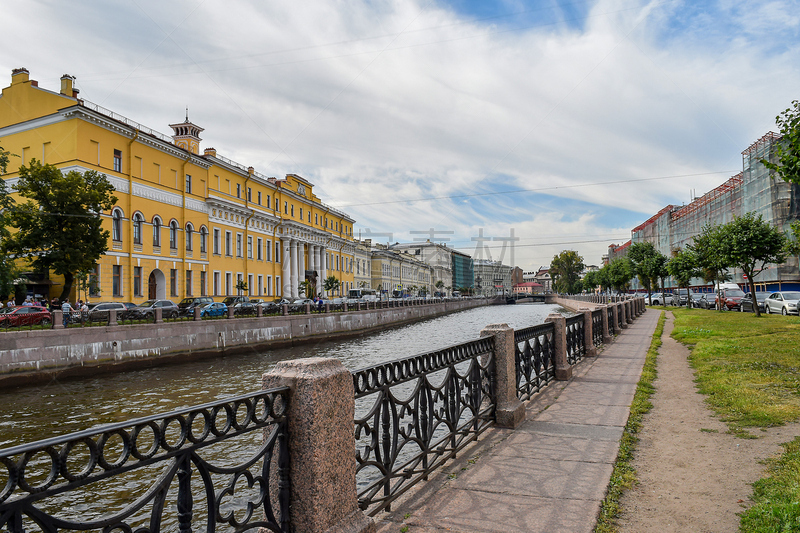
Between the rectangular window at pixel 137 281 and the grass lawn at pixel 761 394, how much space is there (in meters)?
29.6

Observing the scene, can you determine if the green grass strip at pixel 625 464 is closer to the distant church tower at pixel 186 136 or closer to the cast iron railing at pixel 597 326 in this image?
the cast iron railing at pixel 597 326

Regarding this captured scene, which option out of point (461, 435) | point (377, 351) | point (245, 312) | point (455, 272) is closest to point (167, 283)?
point (245, 312)

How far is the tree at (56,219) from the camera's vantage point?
22.8 meters

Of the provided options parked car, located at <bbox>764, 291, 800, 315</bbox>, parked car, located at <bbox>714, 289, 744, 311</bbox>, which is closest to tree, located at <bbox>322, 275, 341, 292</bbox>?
parked car, located at <bbox>714, 289, 744, 311</bbox>

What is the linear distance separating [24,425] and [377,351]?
15.1 m

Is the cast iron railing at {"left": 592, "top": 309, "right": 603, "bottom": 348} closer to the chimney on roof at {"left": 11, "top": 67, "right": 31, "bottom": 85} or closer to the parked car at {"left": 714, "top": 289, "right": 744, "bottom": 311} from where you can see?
the parked car at {"left": 714, "top": 289, "right": 744, "bottom": 311}

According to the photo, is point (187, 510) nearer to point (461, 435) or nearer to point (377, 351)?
point (461, 435)

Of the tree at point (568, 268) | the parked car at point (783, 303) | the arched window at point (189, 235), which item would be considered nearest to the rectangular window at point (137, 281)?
the arched window at point (189, 235)

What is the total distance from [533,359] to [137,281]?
30.0m

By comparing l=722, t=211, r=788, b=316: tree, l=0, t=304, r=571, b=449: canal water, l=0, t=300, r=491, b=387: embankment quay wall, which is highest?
l=722, t=211, r=788, b=316: tree

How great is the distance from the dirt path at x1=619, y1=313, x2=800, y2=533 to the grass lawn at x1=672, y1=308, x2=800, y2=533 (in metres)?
0.14

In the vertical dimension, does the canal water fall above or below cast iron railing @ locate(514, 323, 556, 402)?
below

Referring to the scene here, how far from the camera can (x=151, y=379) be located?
1614cm

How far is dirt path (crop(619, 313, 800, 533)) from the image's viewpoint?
3434mm
